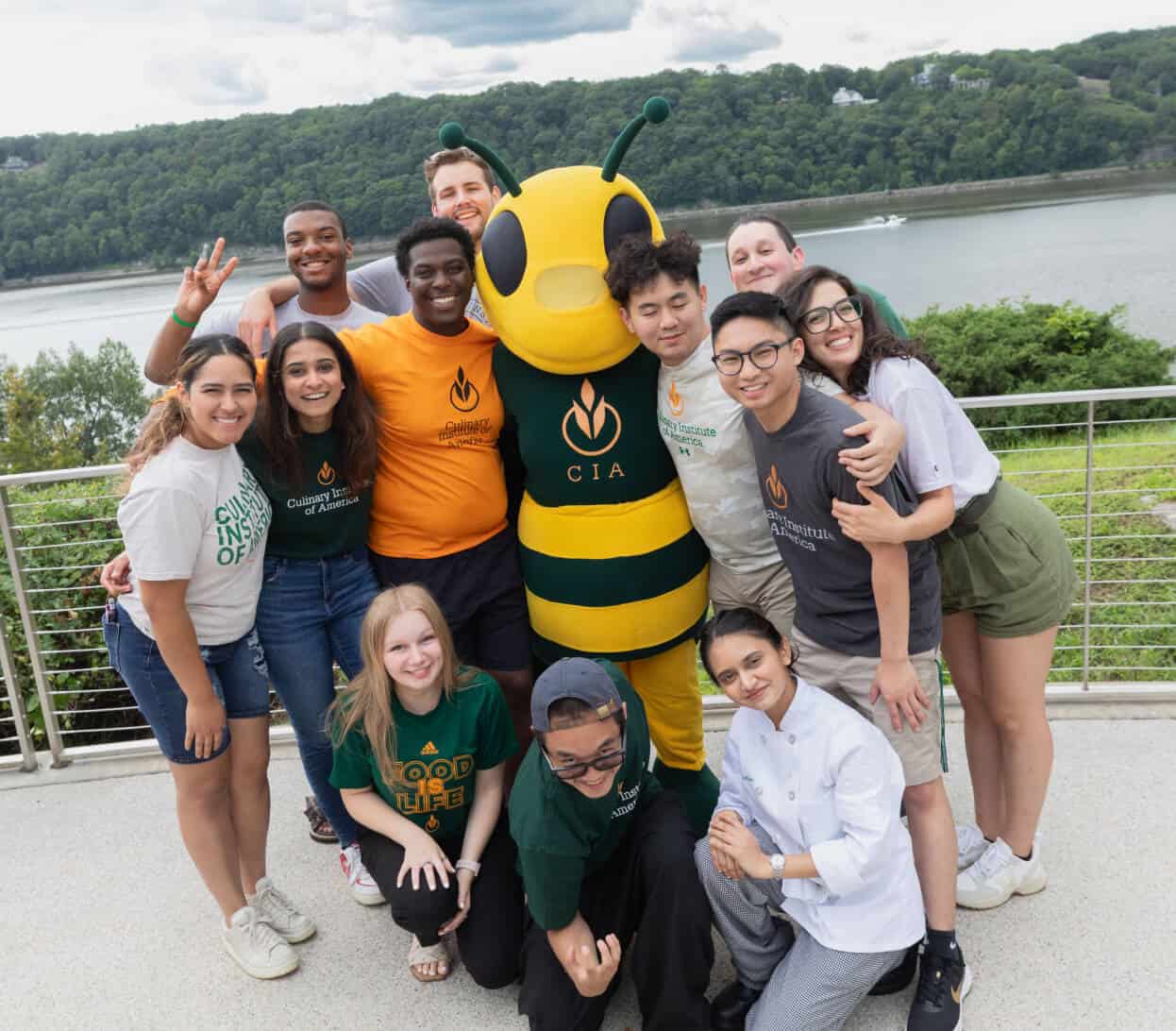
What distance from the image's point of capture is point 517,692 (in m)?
2.87

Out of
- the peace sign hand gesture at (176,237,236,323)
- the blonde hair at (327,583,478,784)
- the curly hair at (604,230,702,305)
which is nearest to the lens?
the curly hair at (604,230,702,305)

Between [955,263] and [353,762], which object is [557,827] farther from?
[955,263]

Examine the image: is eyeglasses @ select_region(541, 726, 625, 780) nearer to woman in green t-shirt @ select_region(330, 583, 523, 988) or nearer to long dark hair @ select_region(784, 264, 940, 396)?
woman in green t-shirt @ select_region(330, 583, 523, 988)

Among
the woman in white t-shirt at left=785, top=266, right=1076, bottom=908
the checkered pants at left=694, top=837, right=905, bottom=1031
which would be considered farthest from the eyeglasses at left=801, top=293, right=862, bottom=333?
the checkered pants at left=694, top=837, right=905, bottom=1031

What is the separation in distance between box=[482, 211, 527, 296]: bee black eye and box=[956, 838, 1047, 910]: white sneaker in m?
1.86

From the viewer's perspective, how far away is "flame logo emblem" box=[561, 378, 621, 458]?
2498mm

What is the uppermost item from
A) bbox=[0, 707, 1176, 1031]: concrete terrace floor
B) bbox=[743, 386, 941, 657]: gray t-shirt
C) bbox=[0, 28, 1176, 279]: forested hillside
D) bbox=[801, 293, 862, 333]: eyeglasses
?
bbox=[0, 28, 1176, 279]: forested hillside

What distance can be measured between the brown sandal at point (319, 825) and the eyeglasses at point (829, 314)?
2.05 m

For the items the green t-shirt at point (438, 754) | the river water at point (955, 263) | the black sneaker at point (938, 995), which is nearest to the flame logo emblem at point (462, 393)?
the green t-shirt at point (438, 754)

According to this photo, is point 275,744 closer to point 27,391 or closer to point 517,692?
point 517,692

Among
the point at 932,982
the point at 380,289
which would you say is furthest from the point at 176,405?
the point at 932,982

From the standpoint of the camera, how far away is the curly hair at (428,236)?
99.9 inches

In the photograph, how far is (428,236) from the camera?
8.33 ft

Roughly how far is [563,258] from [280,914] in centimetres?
185
